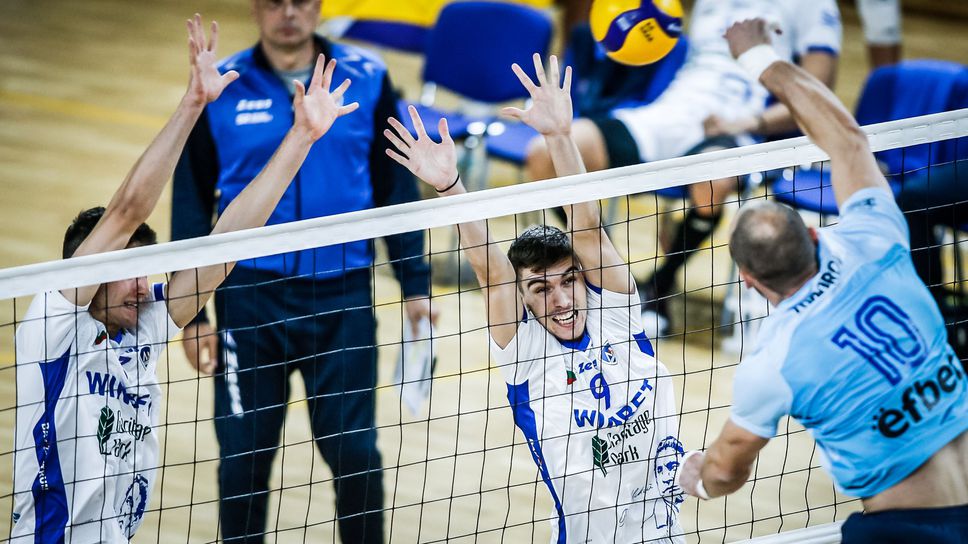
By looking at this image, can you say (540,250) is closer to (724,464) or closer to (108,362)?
(724,464)

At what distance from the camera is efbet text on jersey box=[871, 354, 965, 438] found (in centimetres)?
328

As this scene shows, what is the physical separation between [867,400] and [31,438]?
2.27 m

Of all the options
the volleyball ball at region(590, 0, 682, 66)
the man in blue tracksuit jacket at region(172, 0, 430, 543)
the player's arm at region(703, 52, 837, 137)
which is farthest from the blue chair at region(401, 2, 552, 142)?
the man in blue tracksuit jacket at region(172, 0, 430, 543)

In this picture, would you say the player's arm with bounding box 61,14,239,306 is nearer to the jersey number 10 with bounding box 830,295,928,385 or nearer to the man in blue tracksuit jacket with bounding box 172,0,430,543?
the man in blue tracksuit jacket with bounding box 172,0,430,543

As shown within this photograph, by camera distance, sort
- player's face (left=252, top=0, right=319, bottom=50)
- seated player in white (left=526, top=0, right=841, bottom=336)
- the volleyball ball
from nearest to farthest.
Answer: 1. player's face (left=252, top=0, right=319, bottom=50)
2. the volleyball ball
3. seated player in white (left=526, top=0, right=841, bottom=336)

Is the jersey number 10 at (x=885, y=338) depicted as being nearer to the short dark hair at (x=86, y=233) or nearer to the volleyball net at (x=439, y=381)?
the volleyball net at (x=439, y=381)

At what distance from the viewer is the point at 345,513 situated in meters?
4.57

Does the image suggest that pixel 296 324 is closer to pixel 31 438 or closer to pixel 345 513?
pixel 345 513

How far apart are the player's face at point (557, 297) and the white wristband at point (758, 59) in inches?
31.0

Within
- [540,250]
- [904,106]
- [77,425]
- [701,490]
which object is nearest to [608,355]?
[540,250]

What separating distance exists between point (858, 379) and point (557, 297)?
1003 mm

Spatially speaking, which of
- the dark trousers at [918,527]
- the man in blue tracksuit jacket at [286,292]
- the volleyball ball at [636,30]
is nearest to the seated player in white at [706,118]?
the volleyball ball at [636,30]

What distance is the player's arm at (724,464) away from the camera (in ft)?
10.8

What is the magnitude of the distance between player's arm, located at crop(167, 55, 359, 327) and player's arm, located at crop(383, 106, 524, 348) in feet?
0.83
